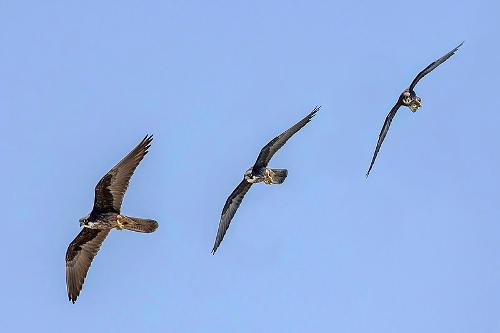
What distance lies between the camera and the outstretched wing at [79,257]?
37.9m

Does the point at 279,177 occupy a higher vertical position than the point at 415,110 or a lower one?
lower

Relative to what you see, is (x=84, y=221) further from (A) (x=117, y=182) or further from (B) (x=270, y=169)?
(B) (x=270, y=169)

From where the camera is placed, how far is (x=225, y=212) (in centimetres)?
4350

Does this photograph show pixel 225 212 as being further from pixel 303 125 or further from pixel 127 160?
pixel 127 160

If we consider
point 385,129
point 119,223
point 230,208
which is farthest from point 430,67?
point 119,223

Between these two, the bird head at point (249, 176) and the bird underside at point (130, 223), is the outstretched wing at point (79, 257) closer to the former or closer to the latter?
the bird underside at point (130, 223)

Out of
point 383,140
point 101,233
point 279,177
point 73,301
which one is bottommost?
point 73,301

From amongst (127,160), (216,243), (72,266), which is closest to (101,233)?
(72,266)

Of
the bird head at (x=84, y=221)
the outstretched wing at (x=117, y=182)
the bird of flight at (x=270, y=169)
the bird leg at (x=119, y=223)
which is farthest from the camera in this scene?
the bird of flight at (x=270, y=169)

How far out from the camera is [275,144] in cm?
3959

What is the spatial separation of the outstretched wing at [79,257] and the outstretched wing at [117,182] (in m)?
2.25

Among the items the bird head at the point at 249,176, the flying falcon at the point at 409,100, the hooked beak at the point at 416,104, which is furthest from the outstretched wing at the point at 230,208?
the hooked beak at the point at 416,104

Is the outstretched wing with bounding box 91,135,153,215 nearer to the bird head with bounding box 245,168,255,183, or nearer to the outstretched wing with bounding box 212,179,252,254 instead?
the bird head with bounding box 245,168,255,183

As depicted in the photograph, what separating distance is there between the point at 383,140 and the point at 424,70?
517cm
